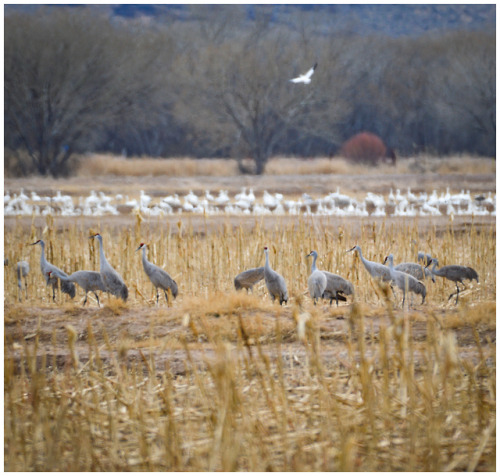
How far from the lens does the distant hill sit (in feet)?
27.3

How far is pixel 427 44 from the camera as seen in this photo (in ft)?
55.9

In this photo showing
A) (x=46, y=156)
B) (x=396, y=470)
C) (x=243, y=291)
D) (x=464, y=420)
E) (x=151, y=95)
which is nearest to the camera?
(x=396, y=470)

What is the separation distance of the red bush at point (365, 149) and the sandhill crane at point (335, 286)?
1450 cm

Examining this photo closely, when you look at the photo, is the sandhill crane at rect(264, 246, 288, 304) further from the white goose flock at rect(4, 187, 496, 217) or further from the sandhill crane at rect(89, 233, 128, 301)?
the white goose flock at rect(4, 187, 496, 217)

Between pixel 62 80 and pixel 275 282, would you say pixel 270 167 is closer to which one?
pixel 62 80

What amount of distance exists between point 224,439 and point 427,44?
16214mm

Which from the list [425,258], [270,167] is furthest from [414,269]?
[270,167]

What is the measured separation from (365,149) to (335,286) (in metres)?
15.6

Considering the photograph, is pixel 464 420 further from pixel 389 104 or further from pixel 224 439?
pixel 389 104

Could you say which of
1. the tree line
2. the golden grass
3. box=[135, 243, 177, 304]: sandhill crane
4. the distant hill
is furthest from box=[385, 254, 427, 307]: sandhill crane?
the golden grass

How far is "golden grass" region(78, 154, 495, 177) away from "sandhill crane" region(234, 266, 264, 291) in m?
11.3

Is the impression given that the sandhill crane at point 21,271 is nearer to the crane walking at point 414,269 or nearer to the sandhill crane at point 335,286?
the sandhill crane at point 335,286

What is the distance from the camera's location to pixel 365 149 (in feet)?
64.2

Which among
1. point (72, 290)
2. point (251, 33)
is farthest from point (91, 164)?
point (72, 290)
